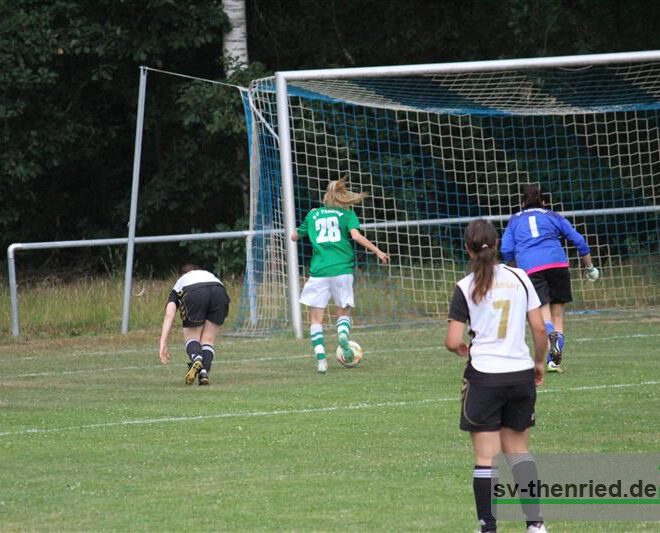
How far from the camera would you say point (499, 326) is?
23.0 ft

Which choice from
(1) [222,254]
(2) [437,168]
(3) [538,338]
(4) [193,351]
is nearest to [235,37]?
(1) [222,254]

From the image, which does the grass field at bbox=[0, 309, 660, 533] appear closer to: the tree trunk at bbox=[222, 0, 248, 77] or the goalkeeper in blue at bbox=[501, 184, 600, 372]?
the goalkeeper in blue at bbox=[501, 184, 600, 372]

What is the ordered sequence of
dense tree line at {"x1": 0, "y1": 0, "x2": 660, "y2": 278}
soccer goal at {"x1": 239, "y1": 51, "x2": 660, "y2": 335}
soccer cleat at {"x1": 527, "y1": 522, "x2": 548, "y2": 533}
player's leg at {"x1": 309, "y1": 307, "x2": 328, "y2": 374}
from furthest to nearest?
dense tree line at {"x1": 0, "y1": 0, "x2": 660, "y2": 278} → soccer goal at {"x1": 239, "y1": 51, "x2": 660, "y2": 335} → player's leg at {"x1": 309, "y1": 307, "x2": 328, "y2": 374} → soccer cleat at {"x1": 527, "y1": 522, "x2": 548, "y2": 533}

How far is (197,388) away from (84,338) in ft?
19.0

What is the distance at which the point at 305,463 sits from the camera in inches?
350

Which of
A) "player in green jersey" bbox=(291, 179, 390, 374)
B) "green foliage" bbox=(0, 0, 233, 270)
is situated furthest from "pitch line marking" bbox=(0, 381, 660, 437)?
"green foliage" bbox=(0, 0, 233, 270)

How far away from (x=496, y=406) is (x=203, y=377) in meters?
6.37

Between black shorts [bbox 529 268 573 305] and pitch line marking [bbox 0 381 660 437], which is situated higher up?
black shorts [bbox 529 268 573 305]

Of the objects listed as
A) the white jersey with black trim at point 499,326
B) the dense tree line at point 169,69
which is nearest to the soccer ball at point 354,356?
the white jersey with black trim at point 499,326

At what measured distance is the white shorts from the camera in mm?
14031

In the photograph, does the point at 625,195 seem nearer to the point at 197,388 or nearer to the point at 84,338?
the point at 84,338

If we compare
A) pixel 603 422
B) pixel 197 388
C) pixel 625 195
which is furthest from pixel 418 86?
pixel 603 422

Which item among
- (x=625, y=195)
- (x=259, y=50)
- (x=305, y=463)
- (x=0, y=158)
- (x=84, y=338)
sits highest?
(x=259, y=50)

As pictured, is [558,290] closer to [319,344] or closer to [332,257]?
[332,257]
